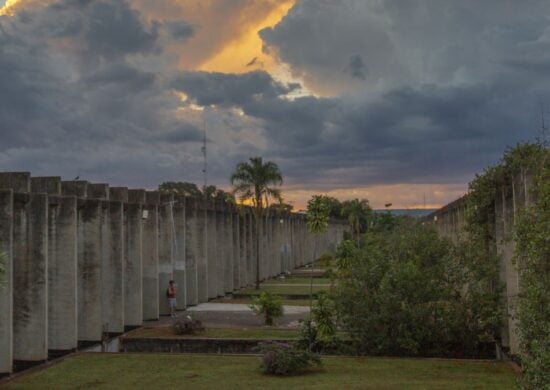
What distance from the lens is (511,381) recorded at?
14.2 metres

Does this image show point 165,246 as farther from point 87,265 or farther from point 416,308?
point 416,308

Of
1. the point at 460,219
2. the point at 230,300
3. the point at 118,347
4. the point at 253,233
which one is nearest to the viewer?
the point at 118,347

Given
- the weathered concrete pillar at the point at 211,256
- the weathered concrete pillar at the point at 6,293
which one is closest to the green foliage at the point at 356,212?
the weathered concrete pillar at the point at 211,256

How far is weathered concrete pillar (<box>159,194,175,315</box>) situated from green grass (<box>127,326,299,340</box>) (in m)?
5.81

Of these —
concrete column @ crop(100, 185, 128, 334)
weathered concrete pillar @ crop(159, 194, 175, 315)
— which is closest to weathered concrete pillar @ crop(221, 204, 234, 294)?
weathered concrete pillar @ crop(159, 194, 175, 315)

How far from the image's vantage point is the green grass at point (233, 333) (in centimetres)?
2031

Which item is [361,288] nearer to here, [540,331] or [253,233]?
[540,331]

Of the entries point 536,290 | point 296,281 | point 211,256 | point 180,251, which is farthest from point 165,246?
point 536,290

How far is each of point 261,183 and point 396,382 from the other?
24.9 metres

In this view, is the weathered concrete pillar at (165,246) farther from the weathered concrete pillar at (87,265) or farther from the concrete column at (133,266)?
the weathered concrete pillar at (87,265)

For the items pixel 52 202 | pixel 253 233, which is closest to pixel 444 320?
pixel 52 202

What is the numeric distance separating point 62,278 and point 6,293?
11.1 feet

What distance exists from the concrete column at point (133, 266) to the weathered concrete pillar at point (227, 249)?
39.7 ft

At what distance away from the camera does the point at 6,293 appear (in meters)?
16.1
